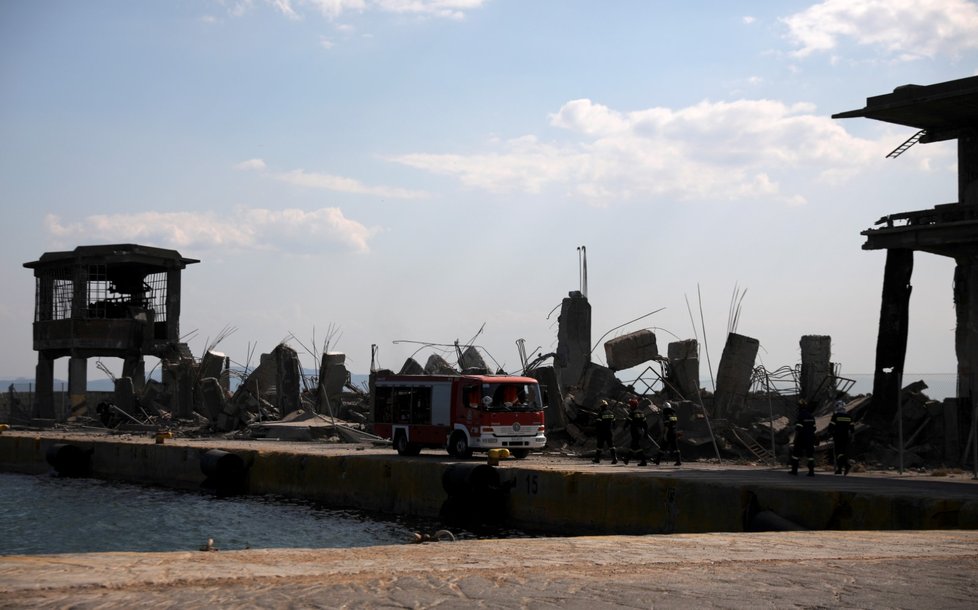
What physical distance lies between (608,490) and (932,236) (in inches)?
440

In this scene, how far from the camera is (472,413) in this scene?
26547 millimetres

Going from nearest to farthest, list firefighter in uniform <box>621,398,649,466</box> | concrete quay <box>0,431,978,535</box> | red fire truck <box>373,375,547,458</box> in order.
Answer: concrete quay <box>0,431,978,535</box>, firefighter in uniform <box>621,398,649,466</box>, red fire truck <box>373,375,547,458</box>

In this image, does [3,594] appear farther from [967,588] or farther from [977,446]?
[977,446]

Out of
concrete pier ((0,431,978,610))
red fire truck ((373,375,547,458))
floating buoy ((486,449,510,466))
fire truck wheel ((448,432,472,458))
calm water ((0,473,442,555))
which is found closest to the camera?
concrete pier ((0,431,978,610))

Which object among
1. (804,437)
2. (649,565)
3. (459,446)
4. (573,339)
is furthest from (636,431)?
(649,565)

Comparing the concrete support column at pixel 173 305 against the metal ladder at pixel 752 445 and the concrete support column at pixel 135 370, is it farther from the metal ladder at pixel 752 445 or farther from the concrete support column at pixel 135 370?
the metal ladder at pixel 752 445

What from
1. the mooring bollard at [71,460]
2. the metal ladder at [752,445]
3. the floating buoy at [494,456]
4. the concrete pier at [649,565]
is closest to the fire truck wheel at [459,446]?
the floating buoy at [494,456]

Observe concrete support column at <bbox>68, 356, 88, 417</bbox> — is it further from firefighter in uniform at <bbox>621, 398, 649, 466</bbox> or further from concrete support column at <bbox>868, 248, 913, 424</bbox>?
concrete support column at <bbox>868, 248, 913, 424</bbox>

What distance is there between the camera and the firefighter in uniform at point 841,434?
21.2 m

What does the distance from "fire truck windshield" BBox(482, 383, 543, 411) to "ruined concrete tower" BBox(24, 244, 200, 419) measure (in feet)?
98.3

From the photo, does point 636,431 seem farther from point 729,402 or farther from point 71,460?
point 71,460

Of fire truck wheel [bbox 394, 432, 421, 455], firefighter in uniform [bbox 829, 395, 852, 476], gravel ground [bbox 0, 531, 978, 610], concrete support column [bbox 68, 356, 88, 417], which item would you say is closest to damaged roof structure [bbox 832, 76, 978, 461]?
firefighter in uniform [bbox 829, 395, 852, 476]

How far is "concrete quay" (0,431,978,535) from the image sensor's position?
54.5ft

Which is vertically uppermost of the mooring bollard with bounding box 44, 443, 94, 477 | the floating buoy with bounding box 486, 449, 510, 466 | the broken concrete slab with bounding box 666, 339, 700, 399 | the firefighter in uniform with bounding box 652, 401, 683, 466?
the broken concrete slab with bounding box 666, 339, 700, 399
